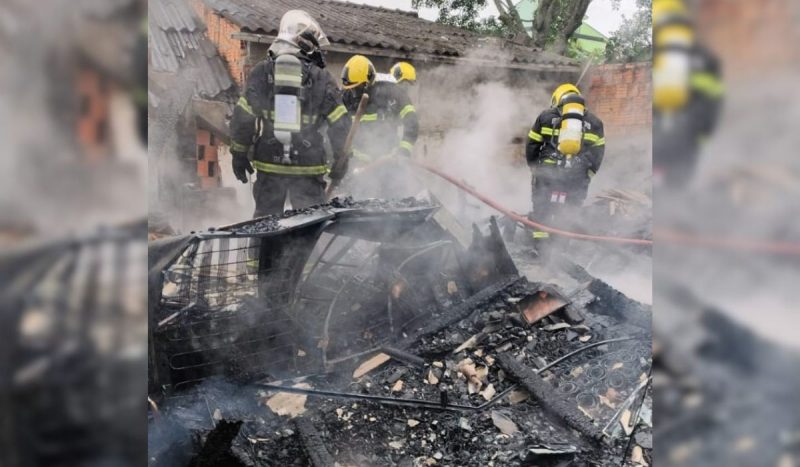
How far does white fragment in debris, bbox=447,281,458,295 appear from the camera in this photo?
14.7 feet

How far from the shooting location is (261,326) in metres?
3.48

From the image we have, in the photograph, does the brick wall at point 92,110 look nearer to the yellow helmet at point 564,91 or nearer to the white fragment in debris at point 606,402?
the white fragment in debris at point 606,402

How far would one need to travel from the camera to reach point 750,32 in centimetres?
91

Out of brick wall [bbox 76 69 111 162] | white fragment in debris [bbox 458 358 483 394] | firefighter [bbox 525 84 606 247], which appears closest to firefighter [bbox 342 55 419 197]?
firefighter [bbox 525 84 606 247]

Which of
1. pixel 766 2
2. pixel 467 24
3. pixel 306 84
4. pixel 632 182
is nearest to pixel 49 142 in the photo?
pixel 766 2

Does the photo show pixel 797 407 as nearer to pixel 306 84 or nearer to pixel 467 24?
pixel 306 84

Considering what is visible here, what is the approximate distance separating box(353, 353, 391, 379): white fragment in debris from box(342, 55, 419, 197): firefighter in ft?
8.31

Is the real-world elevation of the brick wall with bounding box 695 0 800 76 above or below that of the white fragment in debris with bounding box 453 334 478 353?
above

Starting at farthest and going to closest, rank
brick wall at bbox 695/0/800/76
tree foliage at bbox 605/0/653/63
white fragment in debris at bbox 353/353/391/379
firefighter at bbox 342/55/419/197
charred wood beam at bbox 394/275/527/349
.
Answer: tree foliage at bbox 605/0/653/63 → firefighter at bbox 342/55/419/197 → charred wood beam at bbox 394/275/527/349 → white fragment in debris at bbox 353/353/391/379 → brick wall at bbox 695/0/800/76

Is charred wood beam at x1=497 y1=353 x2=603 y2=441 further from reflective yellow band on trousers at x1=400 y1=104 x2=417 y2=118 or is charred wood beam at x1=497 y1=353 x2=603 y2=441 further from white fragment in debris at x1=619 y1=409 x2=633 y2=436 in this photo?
reflective yellow band on trousers at x1=400 y1=104 x2=417 y2=118

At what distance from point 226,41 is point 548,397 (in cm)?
677

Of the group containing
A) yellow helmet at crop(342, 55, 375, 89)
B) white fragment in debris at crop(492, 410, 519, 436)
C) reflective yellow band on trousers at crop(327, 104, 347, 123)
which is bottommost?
white fragment in debris at crop(492, 410, 519, 436)

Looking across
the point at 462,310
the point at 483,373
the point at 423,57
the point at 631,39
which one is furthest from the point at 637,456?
the point at 631,39

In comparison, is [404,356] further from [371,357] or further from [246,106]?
[246,106]
